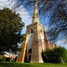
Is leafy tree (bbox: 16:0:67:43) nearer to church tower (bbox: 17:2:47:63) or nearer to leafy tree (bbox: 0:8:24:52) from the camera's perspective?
leafy tree (bbox: 0:8:24:52)

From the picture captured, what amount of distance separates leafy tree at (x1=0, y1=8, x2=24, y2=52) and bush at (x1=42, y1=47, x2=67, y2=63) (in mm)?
15565

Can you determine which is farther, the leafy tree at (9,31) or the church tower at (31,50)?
the church tower at (31,50)

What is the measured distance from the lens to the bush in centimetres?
3827

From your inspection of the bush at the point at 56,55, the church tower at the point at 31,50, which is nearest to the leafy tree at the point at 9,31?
the church tower at the point at 31,50

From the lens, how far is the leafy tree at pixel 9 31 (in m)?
23.6

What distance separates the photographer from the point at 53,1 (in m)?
8.34

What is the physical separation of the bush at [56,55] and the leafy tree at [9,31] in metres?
15.6

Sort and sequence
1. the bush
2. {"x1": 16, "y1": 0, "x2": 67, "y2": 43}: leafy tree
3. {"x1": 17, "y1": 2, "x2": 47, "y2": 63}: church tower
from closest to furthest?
{"x1": 16, "y1": 0, "x2": 67, "y2": 43}: leafy tree < the bush < {"x1": 17, "y1": 2, "x2": 47, "y2": 63}: church tower

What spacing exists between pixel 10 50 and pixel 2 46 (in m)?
1.56

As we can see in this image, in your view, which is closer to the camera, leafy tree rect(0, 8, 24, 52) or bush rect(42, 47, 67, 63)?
leafy tree rect(0, 8, 24, 52)

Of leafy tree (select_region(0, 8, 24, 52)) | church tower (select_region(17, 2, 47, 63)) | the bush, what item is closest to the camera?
leafy tree (select_region(0, 8, 24, 52))

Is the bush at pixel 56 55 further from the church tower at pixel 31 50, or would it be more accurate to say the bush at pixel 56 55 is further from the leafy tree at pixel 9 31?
the leafy tree at pixel 9 31

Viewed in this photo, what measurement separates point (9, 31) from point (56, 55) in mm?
17795

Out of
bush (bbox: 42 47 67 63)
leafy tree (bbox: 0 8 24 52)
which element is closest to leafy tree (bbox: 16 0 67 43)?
leafy tree (bbox: 0 8 24 52)
